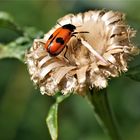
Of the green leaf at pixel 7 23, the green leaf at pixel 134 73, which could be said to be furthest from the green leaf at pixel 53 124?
the green leaf at pixel 7 23

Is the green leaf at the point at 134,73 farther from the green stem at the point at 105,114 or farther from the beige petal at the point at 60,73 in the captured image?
the beige petal at the point at 60,73

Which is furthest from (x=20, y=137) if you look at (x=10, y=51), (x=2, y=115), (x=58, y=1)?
(x=10, y=51)

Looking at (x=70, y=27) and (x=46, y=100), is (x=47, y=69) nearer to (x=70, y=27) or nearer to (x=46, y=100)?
(x=70, y=27)

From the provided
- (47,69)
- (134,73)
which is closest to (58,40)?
(47,69)

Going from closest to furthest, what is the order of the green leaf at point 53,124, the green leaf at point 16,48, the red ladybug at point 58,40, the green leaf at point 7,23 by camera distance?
1. the green leaf at point 53,124
2. the red ladybug at point 58,40
3. the green leaf at point 16,48
4. the green leaf at point 7,23

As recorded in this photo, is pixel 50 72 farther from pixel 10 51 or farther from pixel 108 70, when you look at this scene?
pixel 10 51
